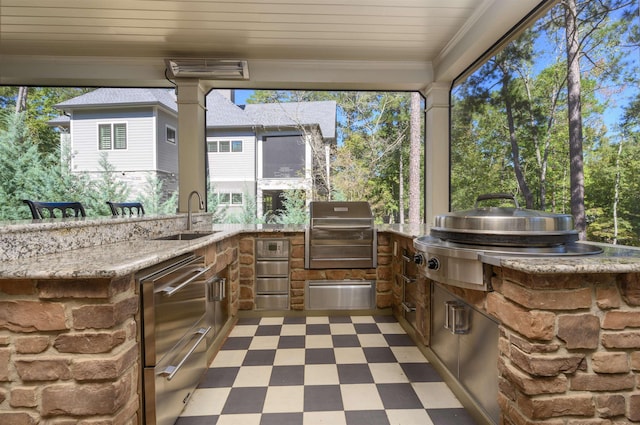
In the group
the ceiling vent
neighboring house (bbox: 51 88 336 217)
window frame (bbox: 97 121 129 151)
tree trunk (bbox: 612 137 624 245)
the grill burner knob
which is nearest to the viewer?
the grill burner knob

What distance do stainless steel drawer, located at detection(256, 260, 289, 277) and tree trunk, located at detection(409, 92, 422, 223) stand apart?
3.83 metres

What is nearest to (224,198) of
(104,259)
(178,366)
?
(178,366)

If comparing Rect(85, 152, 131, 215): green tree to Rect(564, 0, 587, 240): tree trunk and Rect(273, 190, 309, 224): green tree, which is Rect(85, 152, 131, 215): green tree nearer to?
Rect(273, 190, 309, 224): green tree

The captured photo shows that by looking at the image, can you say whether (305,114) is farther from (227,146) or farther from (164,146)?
(164,146)

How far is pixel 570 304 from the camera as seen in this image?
1185mm

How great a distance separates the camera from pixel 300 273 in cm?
334

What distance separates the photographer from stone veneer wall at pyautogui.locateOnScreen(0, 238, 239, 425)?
42.0 inches

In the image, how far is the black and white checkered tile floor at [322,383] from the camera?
172 cm

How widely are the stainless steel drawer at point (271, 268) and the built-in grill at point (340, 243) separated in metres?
0.23

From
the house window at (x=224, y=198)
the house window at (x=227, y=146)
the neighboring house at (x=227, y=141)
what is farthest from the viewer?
the house window at (x=227, y=146)

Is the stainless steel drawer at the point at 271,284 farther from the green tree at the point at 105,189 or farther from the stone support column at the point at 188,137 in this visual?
the green tree at the point at 105,189

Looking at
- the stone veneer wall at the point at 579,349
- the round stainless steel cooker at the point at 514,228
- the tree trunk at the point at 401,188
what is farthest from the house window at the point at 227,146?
the stone veneer wall at the point at 579,349

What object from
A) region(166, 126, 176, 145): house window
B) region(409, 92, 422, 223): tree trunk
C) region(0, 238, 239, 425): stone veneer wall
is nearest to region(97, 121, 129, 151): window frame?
region(166, 126, 176, 145): house window

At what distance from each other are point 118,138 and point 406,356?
7817 mm
